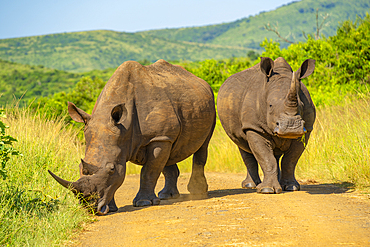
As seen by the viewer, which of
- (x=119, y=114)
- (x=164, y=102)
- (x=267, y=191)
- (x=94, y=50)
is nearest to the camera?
(x=119, y=114)

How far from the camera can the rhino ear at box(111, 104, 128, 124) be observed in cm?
633

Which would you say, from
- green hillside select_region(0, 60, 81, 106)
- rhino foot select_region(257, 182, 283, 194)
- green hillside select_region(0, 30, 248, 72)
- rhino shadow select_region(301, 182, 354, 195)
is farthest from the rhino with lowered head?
green hillside select_region(0, 30, 248, 72)

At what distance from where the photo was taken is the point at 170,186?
7.95 m

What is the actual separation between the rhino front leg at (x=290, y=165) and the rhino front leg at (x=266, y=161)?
0.39 metres

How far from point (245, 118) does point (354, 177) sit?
2.12m

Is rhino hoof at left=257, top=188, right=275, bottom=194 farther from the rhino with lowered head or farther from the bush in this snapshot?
the bush

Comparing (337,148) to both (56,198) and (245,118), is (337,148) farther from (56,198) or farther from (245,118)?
(56,198)

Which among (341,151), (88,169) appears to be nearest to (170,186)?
(88,169)

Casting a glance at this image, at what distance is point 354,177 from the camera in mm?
7871

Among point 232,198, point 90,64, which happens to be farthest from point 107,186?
point 90,64

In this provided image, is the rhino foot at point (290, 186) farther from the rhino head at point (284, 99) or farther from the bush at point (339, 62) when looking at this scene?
the bush at point (339, 62)

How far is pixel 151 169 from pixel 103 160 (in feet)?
2.94

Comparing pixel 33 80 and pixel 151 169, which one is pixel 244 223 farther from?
pixel 33 80

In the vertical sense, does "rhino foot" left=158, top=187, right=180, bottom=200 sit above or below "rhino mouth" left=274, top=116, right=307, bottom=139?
below
